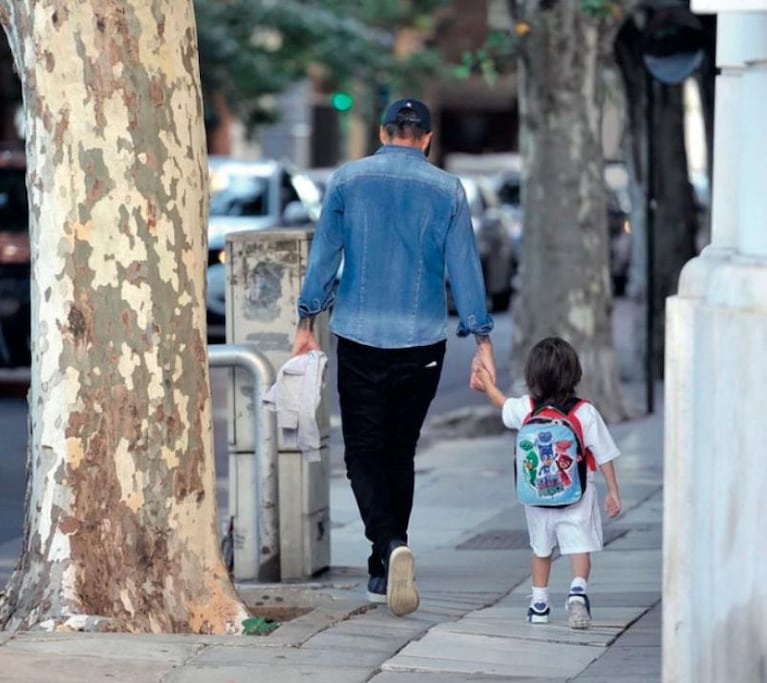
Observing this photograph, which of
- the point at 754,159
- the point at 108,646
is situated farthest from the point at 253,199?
the point at 754,159

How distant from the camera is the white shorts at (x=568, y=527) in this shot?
23.4 feet

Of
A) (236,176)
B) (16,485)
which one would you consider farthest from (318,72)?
(16,485)

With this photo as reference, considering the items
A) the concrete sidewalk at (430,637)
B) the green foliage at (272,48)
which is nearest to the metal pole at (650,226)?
the concrete sidewalk at (430,637)

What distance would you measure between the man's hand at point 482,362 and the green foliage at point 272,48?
25045 millimetres

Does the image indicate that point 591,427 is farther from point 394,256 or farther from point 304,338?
point 304,338

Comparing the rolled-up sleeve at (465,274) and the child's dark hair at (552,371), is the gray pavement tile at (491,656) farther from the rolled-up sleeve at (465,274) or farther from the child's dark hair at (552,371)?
the rolled-up sleeve at (465,274)

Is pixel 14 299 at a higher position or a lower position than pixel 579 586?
higher

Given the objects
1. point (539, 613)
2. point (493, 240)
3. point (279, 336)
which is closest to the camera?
point (539, 613)

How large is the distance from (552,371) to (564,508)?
1.59 ft

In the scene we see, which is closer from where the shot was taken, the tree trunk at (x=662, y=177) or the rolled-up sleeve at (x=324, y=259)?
the rolled-up sleeve at (x=324, y=259)

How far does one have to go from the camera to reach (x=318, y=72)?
5356 cm

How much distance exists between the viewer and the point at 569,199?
14469 mm

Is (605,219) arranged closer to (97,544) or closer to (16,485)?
(16,485)

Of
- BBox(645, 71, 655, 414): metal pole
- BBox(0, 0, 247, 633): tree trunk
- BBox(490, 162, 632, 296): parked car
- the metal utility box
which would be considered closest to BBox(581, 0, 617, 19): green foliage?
BBox(645, 71, 655, 414): metal pole
